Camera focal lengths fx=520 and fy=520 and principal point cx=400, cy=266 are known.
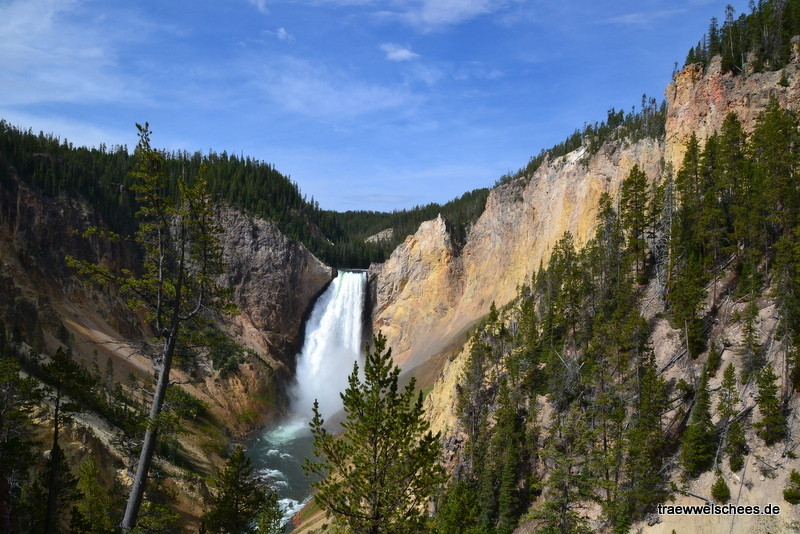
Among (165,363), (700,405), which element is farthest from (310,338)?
(165,363)

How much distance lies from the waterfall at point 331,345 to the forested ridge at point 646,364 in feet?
142

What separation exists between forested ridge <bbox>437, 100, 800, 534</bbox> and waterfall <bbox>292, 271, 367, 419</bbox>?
1708 inches

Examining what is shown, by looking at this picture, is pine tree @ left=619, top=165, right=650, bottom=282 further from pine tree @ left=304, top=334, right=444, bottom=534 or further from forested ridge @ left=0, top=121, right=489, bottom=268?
forested ridge @ left=0, top=121, right=489, bottom=268

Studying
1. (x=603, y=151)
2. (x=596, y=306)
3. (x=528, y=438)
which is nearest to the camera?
(x=528, y=438)

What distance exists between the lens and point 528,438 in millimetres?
39969

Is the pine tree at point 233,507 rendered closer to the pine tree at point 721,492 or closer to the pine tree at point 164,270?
→ the pine tree at point 164,270

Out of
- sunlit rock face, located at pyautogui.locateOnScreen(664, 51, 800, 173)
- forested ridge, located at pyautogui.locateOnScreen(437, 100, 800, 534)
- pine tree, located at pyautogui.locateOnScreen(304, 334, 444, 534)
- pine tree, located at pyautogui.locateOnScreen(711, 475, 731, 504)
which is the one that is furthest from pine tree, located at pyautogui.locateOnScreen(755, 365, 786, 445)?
sunlit rock face, located at pyautogui.locateOnScreen(664, 51, 800, 173)

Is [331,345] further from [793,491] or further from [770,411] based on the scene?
[793,491]

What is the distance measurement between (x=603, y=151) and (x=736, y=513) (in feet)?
157

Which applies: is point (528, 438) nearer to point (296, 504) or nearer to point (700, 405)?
point (700, 405)

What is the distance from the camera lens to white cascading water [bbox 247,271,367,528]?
2729 inches

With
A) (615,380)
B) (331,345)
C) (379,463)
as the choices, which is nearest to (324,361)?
(331,345)

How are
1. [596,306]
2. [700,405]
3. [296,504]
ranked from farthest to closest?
[296,504], [596,306], [700,405]

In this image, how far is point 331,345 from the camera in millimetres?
92938
